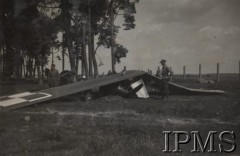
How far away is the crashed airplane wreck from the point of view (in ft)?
32.2

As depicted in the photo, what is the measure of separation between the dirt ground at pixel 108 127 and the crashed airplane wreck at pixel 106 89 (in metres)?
0.38

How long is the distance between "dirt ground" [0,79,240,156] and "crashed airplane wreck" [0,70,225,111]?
383mm

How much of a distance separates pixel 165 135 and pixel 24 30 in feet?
62.4

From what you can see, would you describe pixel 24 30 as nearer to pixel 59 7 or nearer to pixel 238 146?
pixel 59 7

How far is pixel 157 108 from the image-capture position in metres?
10.3

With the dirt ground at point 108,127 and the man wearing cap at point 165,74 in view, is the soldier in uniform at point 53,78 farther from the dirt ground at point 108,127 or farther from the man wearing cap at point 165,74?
the man wearing cap at point 165,74

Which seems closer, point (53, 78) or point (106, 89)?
point (53, 78)

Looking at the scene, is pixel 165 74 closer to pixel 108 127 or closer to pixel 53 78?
pixel 53 78

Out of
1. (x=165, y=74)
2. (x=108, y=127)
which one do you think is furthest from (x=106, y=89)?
(x=108, y=127)

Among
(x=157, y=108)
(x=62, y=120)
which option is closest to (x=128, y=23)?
(x=157, y=108)

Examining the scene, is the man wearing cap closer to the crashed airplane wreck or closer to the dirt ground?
the crashed airplane wreck

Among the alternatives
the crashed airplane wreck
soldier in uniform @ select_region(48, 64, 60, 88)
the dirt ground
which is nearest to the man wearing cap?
the crashed airplane wreck

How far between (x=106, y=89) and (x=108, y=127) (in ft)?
26.3

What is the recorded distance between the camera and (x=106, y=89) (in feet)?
49.9
